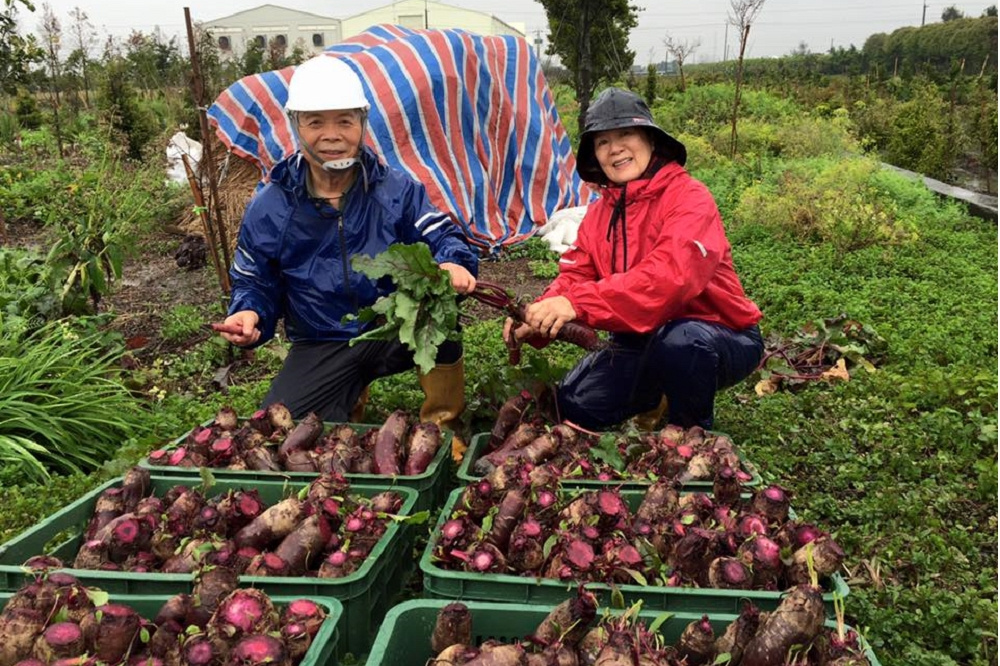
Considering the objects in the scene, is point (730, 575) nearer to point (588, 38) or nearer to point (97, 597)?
point (97, 597)

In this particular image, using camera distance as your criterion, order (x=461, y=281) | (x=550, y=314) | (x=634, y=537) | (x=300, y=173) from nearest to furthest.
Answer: (x=634, y=537) → (x=550, y=314) → (x=461, y=281) → (x=300, y=173)

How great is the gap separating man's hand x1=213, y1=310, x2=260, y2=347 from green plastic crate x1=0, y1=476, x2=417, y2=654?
29.3 inches

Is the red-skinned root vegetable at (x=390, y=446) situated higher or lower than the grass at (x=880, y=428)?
higher

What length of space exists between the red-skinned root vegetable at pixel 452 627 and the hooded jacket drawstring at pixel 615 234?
182 cm

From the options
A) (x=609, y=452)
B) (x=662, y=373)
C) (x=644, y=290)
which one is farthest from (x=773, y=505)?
(x=662, y=373)

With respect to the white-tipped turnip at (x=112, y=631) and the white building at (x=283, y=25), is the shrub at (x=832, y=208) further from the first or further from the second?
the white building at (x=283, y=25)

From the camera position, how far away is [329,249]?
3.33 meters

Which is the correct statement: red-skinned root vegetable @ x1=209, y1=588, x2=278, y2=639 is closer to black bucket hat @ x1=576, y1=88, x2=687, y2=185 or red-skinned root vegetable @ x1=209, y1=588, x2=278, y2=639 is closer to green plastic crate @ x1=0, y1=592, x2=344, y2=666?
green plastic crate @ x1=0, y1=592, x2=344, y2=666

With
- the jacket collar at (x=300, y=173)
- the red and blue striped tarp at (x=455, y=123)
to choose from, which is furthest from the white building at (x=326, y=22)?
the jacket collar at (x=300, y=173)

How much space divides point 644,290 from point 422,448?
0.97 meters

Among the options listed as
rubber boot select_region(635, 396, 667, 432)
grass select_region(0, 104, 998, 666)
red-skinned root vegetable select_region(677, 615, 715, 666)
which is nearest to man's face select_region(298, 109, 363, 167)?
grass select_region(0, 104, 998, 666)

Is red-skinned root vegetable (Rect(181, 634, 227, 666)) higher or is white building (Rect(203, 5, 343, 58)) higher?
white building (Rect(203, 5, 343, 58))

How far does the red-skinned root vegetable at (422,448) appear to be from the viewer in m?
2.68

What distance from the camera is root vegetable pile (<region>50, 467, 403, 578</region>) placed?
6.70 feet
